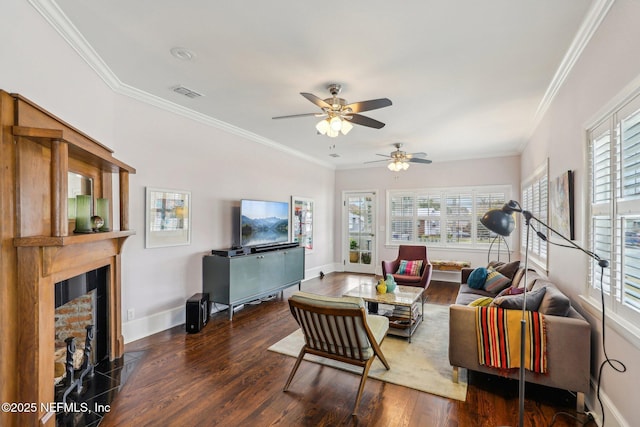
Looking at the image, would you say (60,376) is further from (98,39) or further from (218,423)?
(98,39)

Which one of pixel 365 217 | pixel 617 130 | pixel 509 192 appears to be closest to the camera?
pixel 617 130

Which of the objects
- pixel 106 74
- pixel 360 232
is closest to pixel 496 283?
pixel 360 232

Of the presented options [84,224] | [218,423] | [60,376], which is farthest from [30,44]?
[218,423]

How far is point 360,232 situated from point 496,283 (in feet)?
13.3

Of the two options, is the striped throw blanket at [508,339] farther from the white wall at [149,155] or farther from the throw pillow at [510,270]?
the white wall at [149,155]

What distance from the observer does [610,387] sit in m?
1.97

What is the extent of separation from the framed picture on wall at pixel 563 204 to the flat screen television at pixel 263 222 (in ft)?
12.8

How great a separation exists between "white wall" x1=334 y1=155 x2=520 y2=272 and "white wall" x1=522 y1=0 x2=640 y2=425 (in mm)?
3113

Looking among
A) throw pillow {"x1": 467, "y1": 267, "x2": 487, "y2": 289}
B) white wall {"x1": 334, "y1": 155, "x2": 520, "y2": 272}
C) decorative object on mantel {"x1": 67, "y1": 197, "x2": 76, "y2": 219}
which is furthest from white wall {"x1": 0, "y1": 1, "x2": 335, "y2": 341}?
throw pillow {"x1": 467, "y1": 267, "x2": 487, "y2": 289}

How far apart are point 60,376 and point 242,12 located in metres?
3.03

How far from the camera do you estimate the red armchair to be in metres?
4.84

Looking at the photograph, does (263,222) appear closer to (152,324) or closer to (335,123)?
(152,324)

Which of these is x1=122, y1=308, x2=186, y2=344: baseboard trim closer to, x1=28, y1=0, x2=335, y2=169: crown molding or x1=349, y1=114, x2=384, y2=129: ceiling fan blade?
x1=28, y1=0, x2=335, y2=169: crown molding

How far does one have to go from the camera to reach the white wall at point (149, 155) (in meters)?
2.03
